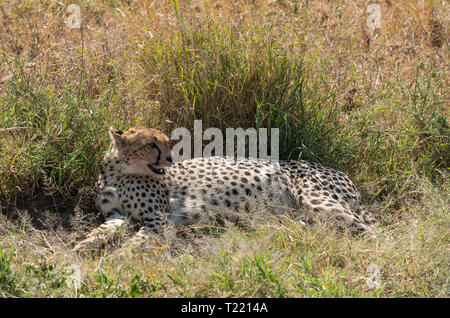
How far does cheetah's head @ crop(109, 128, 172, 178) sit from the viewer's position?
4031 millimetres

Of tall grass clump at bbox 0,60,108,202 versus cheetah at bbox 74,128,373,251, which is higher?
tall grass clump at bbox 0,60,108,202

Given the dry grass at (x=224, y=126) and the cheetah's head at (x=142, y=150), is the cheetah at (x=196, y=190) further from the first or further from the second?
the dry grass at (x=224, y=126)

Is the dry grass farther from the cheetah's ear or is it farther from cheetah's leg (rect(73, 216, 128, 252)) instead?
the cheetah's ear

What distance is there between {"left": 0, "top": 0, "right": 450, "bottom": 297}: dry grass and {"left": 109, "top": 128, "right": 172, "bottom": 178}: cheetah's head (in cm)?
46

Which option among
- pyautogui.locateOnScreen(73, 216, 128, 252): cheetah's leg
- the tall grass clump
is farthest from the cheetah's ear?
pyautogui.locateOnScreen(73, 216, 128, 252): cheetah's leg

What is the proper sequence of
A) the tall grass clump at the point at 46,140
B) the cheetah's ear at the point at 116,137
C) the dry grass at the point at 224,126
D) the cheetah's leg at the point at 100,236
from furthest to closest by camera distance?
the tall grass clump at the point at 46,140, the cheetah's ear at the point at 116,137, the cheetah's leg at the point at 100,236, the dry grass at the point at 224,126

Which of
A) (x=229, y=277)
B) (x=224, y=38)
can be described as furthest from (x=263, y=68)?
(x=229, y=277)

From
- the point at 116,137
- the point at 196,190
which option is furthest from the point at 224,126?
the point at 116,137

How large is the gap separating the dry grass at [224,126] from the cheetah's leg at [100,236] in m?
0.11

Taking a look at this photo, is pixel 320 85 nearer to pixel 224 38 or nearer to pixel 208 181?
pixel 224 38

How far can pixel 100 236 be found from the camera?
12.6ft

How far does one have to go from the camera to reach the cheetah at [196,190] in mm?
4039

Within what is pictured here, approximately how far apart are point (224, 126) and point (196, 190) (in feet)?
2.88

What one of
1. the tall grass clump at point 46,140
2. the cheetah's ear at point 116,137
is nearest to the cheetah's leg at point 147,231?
the cheetah's ear at point 116,137
